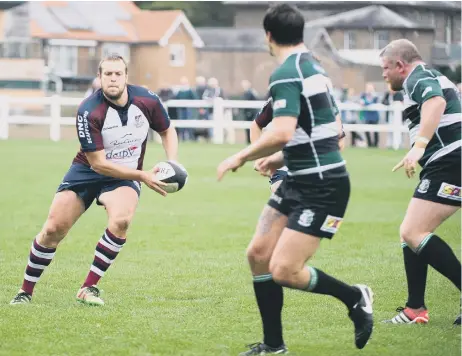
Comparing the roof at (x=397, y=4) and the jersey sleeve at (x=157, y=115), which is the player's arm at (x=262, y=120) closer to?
the jersey sleeve at (x=157, y=115)

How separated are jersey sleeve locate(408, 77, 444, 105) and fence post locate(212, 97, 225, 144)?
82.7 ft

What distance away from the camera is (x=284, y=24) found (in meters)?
6.80

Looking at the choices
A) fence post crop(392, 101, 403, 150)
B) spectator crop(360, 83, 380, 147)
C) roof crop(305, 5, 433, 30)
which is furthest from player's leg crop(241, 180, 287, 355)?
roof crop(305, 5, 433, 30)

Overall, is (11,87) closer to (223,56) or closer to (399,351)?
(223,56)

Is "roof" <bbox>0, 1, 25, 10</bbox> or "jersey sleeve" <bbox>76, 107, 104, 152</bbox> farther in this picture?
"roof" <bbox>0, 1, 25, 10</bbox>

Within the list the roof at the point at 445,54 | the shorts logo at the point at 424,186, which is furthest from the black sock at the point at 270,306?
the roof at the point at 445,54

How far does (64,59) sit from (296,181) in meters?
72.9

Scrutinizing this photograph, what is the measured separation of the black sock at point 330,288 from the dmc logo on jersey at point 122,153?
2.71m

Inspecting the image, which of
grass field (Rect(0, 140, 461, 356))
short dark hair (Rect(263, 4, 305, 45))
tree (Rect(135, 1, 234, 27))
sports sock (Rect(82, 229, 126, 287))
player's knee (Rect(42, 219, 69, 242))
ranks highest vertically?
short dark hair (Rect(263, 4, 305, 45))

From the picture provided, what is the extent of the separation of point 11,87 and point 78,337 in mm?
66481

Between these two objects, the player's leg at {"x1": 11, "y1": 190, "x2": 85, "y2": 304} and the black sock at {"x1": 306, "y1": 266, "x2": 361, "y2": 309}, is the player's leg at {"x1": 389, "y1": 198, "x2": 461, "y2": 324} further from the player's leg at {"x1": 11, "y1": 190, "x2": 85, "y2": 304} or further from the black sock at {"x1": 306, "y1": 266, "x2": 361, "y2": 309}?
the player's leg at {"x1": 11, "y1": 190, "x2": 85, "y2": 304}

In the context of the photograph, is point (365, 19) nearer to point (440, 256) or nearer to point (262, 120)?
point (262, 120)

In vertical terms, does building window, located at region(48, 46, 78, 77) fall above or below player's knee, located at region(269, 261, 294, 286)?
below

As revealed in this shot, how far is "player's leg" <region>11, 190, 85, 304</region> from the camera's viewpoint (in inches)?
361
